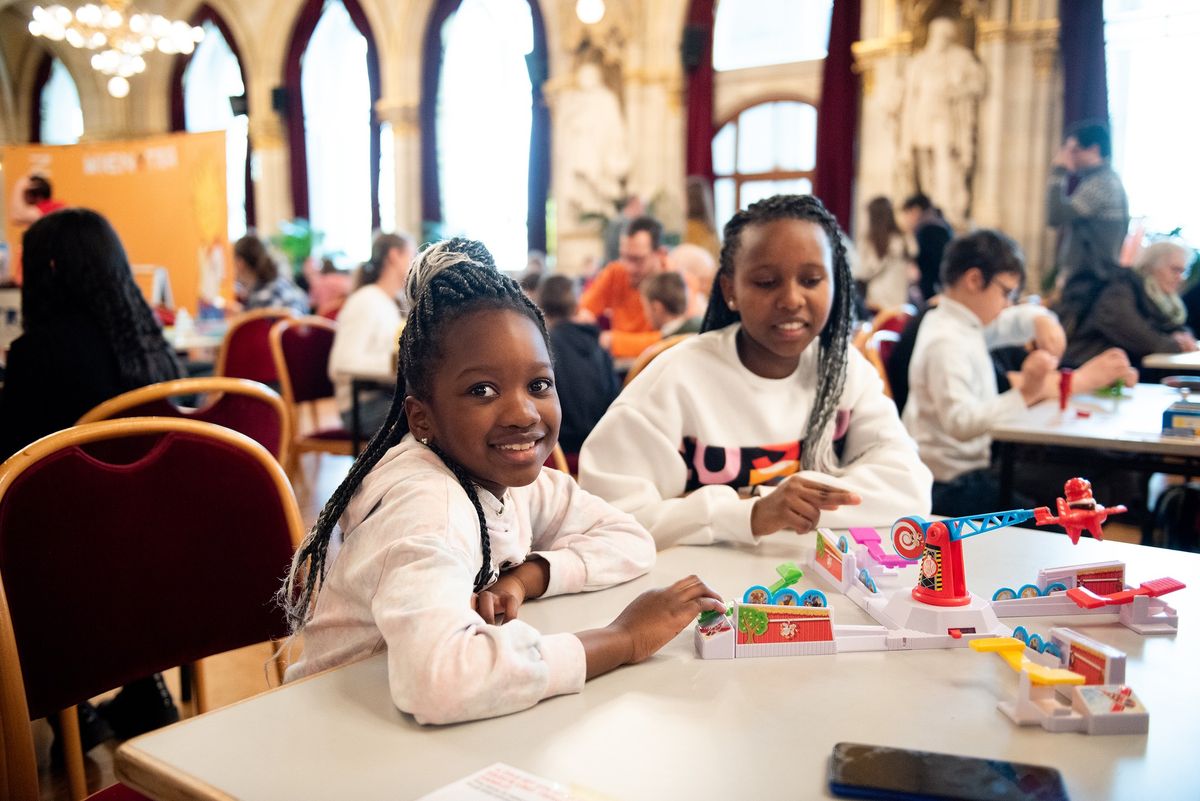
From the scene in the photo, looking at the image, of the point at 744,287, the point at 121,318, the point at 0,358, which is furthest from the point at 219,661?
the point at 744,287

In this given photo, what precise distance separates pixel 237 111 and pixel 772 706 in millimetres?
13684

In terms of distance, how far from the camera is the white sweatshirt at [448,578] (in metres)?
0.81

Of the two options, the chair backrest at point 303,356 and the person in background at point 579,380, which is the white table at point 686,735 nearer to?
the person in background at point 579,380

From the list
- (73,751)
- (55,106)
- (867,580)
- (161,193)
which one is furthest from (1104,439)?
(55,106)

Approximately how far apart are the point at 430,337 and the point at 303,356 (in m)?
3.09

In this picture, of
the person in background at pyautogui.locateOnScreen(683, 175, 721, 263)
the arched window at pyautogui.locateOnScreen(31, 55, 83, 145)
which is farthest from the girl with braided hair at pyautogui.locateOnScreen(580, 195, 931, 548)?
the arched window at pyautogui.locateOnScreen(31, 55, 83, 145)

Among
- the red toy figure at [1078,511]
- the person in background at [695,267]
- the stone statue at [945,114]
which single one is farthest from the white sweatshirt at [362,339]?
the stone statue at [945,114]

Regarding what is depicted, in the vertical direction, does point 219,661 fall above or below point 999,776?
below

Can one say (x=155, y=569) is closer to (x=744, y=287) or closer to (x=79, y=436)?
(x=79, y=436)

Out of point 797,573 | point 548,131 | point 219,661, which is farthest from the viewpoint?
point 548,131

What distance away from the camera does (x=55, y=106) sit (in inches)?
600

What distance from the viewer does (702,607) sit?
966 millimetres

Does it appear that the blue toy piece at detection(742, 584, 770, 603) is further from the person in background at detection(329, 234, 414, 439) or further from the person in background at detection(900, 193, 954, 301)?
the person in background at detection(900, 193, 954, 301)

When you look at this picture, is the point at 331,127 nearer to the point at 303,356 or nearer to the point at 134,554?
the point at 303,356
